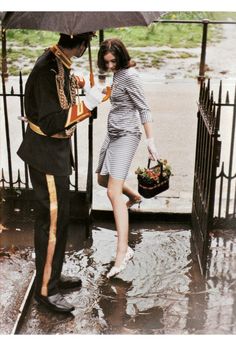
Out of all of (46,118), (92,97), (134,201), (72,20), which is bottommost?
(134,201)

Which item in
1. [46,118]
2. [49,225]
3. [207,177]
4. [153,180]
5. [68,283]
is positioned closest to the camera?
[46,118]

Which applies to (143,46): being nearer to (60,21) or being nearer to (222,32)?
(222,32)

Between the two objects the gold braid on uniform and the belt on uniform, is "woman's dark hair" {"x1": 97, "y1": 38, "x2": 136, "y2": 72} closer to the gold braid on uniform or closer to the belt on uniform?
the gold braid on uniform

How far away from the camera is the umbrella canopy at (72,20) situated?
4152 millimetres

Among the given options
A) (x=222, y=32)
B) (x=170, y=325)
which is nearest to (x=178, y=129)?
(x=170, y=325)

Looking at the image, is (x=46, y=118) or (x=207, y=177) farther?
(x=207, y=177)

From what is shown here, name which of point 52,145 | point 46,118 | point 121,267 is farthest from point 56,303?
point 46,118

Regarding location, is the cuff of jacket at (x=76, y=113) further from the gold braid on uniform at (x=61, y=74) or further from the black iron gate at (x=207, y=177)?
the black iron gate at (x=207, y=177)

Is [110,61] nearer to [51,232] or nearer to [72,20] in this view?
[72,20]

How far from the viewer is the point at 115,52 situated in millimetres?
4922

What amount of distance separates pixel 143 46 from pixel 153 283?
→ 26.2ft

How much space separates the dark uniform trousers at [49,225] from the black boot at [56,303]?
0.12 ft

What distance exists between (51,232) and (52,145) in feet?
2.03

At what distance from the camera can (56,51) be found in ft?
14.6
